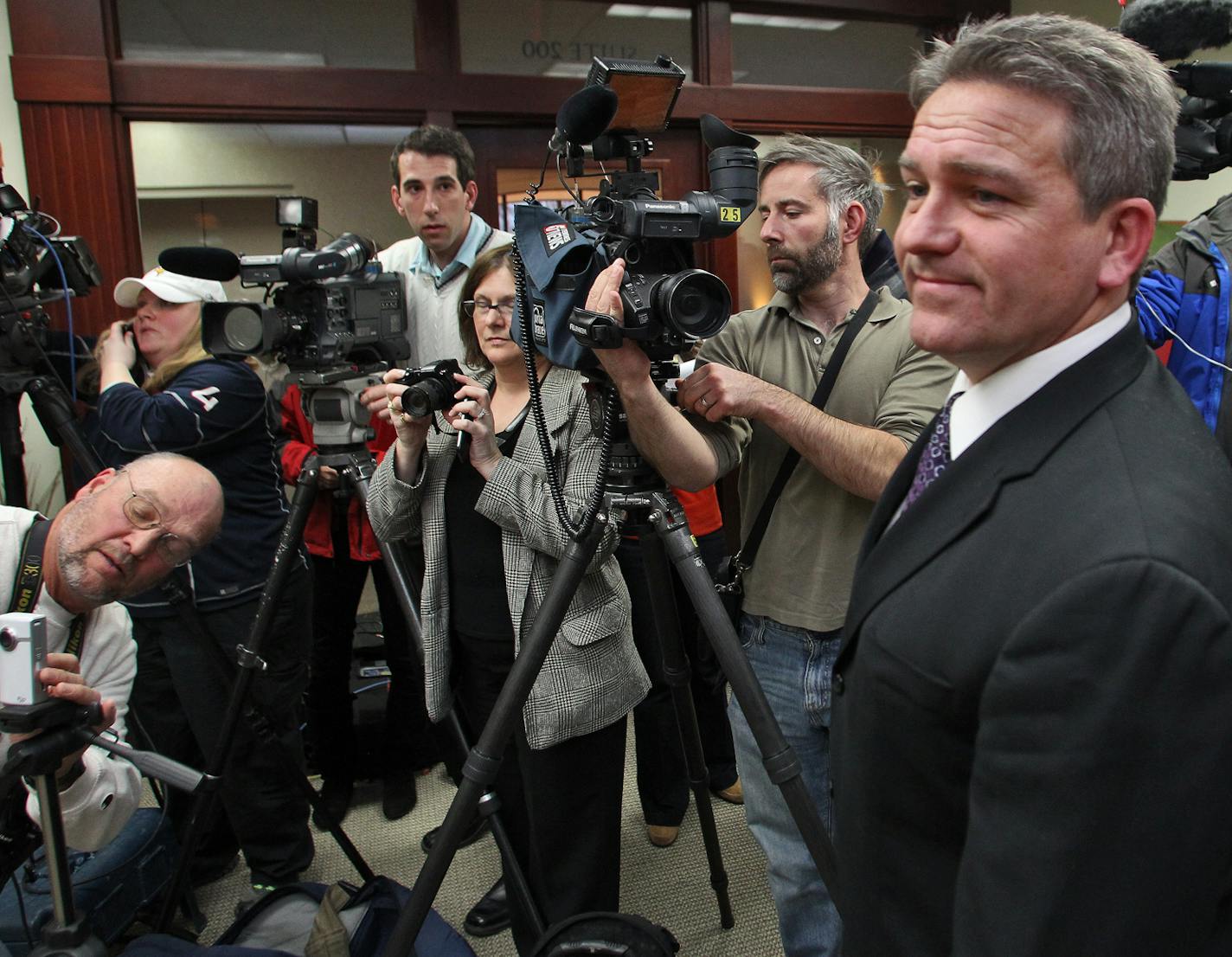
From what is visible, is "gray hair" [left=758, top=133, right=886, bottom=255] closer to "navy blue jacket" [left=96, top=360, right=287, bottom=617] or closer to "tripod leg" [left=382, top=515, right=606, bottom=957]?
"tripod leg" [left=382, top=515, right=606, bottom=957]

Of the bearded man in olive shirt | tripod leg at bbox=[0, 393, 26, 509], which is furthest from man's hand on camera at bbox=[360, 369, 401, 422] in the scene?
tripod leg at bbox=[0, 393, 26, 509]

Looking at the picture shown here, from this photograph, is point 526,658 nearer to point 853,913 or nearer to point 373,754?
point 853,913

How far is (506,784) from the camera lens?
1896 mm

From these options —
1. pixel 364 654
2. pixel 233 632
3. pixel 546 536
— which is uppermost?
pixel 546 536

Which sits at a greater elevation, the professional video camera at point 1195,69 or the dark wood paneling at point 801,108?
the dark wood paneling at point 801,108

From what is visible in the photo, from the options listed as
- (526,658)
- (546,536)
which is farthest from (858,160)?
(526,658)

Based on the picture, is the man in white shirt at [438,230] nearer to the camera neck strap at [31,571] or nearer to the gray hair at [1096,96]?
the camera neck strap at [31,571]

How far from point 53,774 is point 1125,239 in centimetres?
134

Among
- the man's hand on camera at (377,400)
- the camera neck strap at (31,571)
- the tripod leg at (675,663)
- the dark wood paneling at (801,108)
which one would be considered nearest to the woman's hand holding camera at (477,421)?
the man's hand on camera at (377,400)

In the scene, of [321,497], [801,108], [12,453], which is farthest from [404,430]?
[801,108]

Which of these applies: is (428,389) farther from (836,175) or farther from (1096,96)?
(1096,96)

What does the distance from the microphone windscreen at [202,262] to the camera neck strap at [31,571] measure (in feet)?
1.81

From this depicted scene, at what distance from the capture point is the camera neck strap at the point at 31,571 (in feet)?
4.89

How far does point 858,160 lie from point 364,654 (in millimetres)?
2195
